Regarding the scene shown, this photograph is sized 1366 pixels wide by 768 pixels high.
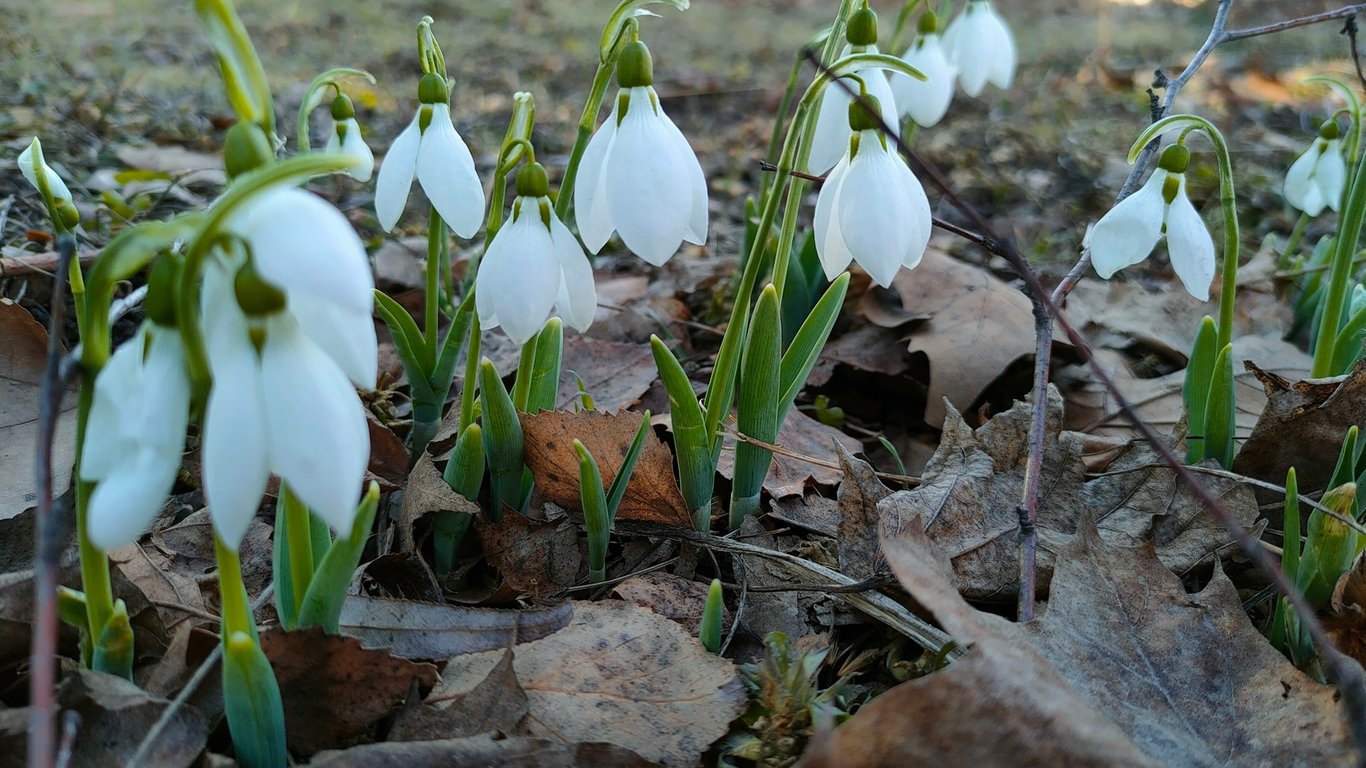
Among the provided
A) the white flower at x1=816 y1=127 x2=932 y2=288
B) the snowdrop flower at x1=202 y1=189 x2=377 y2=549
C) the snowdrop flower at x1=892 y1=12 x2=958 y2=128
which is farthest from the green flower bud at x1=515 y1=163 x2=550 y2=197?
the snowdrop flower at x1=892 y1=12 x2=958 y2=128

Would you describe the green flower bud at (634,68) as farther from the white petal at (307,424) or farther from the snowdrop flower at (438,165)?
the white petal at (307,424)

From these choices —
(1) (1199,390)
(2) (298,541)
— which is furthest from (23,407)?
(1) (1199,390)

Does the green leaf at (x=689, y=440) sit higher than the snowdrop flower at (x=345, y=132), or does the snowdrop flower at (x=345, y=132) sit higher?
the snowdrop flower at (x=345, y=132)

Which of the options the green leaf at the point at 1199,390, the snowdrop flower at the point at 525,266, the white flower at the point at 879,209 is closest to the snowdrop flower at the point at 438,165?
the snowdrop flower at the point at 525,266

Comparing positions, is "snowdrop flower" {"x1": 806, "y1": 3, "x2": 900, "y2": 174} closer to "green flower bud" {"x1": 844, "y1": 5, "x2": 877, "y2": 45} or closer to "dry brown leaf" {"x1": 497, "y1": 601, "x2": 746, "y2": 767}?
"green flower bud" {"x1": 844, "y1": 5, "x2": 877, "y2": 45}

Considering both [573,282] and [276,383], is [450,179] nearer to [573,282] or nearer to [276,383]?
[573,282]

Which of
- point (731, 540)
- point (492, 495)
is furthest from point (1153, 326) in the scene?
point (492, 495)
